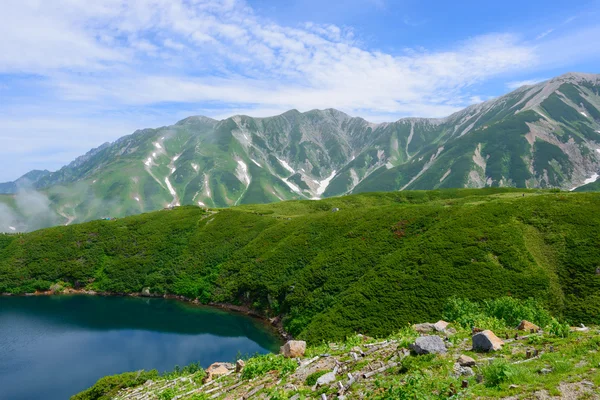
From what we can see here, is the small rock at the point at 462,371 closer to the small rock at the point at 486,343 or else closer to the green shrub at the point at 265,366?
the small rock at the point at 486,343

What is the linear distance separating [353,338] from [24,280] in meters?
103

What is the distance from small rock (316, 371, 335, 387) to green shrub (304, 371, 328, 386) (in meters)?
0.34

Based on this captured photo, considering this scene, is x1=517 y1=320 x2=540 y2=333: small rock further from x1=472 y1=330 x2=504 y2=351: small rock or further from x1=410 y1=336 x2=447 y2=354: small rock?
x1=410 y1=336 x2=447 y2=354: small rock

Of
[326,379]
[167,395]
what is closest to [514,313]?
[326,379]

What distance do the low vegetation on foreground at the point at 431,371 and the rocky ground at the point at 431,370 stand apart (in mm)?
31

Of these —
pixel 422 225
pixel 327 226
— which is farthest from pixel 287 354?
pixel 327 226

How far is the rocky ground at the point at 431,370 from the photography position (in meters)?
10.7

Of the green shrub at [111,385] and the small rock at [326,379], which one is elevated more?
the small rock at [326,379]

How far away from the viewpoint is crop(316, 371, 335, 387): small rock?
49.5 feet

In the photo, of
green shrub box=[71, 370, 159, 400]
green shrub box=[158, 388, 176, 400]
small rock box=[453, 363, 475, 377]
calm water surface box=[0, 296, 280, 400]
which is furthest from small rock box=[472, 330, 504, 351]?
calm water surface box=[0, 296, 280, 400]

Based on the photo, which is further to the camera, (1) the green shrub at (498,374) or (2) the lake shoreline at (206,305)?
(2) the lake shoreline at (206,305)

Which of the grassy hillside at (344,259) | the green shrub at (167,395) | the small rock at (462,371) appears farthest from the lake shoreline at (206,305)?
the small rock at (462,371)

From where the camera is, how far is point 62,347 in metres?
54.2

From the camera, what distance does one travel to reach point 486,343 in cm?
1552
